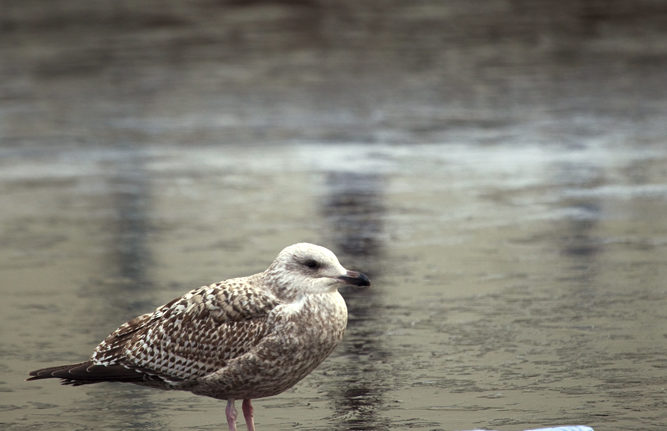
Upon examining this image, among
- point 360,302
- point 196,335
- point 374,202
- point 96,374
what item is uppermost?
point 196,335

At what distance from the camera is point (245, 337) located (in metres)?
6.96

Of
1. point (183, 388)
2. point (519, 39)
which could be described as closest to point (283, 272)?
point (183, 388)

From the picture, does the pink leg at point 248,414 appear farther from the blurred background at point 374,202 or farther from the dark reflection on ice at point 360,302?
the dark reflection on ice at point 360,302

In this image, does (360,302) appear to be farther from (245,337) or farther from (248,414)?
(245,337)

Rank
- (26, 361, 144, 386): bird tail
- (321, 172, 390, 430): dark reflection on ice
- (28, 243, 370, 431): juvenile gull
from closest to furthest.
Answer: (28, 243, 370, 431): juvenile gull → (26, 361, 144, 386): bird tail → (321, 172, 390, 430): dark reflection on ice

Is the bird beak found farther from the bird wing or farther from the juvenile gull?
the bird wing

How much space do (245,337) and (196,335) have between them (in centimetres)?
28

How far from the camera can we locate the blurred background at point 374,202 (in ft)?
26.3

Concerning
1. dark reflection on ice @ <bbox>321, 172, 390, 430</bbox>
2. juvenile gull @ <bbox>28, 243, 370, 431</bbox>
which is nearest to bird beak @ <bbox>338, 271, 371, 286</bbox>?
juvenile gull @ <bbox>28, 243, 370, 431</bbox>

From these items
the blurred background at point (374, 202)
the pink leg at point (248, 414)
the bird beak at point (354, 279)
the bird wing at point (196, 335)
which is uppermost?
the bird beak at point (354, 279)

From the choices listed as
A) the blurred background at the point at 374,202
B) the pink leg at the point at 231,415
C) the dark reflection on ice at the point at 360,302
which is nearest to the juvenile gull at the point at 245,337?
the pink leg at the point at 231,415

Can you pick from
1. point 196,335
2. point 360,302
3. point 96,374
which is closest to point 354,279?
point 196,335

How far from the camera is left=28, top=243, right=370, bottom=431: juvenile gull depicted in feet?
22.6

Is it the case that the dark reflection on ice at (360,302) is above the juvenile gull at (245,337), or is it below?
below
